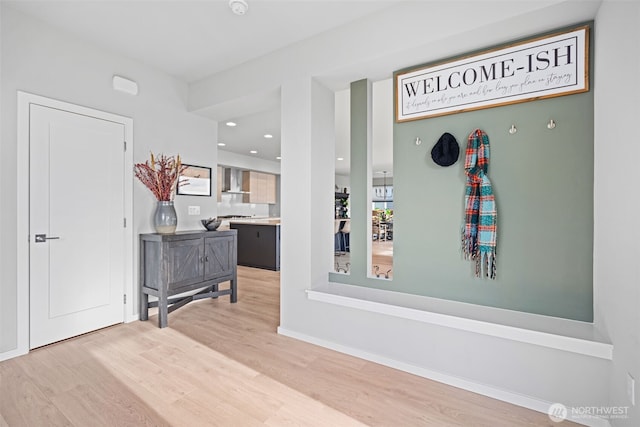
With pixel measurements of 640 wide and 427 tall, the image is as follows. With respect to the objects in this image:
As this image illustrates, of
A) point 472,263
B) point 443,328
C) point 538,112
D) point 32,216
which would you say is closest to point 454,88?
point 538,112

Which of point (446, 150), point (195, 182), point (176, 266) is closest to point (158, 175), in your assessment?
point (195, 182)

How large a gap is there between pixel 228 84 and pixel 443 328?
3.00 meters

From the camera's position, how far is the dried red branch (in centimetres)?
310

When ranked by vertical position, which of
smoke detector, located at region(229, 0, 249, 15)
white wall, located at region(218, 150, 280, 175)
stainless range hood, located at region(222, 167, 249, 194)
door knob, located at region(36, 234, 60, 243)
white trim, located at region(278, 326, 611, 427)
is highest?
smoke detector, located at region(229, 0, 249, 15)

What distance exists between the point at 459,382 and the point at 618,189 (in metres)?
1.38

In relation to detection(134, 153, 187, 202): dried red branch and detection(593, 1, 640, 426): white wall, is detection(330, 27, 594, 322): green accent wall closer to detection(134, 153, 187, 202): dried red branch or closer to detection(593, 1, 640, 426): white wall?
detection(593, 1, 640, 426): white wall

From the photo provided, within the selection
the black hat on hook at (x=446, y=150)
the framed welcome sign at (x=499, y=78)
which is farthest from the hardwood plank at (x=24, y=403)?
the framed welcome sign at (x=499, y=78)

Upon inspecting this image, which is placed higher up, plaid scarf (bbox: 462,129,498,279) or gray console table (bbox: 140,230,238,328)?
plaid scarf (bbox: 462,129,498,279)

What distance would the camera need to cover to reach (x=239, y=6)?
2230 mm

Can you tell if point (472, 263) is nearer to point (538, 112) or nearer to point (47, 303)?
point (538, 112)

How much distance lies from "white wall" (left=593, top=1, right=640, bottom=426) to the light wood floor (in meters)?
0.59

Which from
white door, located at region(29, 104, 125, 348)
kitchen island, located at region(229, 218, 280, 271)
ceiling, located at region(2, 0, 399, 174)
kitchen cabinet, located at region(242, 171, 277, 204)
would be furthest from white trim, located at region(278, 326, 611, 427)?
kitchen cabinet, located at region(242, 171, 277, 204)

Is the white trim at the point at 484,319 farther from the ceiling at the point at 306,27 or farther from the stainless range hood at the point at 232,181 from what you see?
the stainless range hood at the point at 232,181

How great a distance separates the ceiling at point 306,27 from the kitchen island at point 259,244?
3042mm
